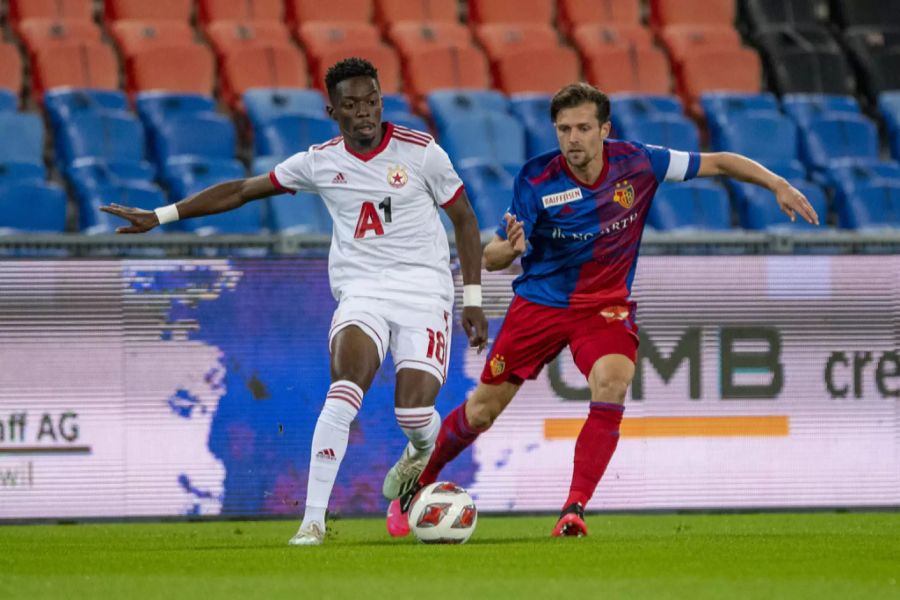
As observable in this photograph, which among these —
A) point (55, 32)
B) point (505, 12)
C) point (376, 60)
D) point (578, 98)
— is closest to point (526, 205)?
point (578, 98)

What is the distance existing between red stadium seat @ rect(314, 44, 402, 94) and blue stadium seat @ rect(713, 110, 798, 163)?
2.96 meters

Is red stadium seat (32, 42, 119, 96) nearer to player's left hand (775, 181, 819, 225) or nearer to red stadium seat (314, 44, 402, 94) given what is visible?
red stadium seat (314, 44, 402, 94)

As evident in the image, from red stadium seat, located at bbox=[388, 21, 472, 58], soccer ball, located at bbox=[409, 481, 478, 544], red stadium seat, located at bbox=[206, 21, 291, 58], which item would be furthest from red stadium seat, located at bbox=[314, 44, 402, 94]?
soccer ball, located at bbox=[409, 481, 478, 544]

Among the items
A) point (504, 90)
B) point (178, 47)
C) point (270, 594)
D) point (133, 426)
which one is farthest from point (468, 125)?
point (270, 594)

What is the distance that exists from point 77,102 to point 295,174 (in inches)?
234

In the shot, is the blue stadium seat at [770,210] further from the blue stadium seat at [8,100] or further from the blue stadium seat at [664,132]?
the blue stadium seat at [8,100]

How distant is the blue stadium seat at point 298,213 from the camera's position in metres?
12.0

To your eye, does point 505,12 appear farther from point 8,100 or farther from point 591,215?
point 591,215

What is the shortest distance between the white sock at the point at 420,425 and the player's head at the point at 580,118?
55.4 inches

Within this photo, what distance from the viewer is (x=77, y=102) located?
42.6 feet

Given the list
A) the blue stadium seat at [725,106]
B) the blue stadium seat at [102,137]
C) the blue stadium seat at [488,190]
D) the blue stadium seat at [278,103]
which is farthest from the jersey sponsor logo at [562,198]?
the blue stadium seat at [725,106]

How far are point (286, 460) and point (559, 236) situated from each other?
2.50m

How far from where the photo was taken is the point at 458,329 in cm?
957

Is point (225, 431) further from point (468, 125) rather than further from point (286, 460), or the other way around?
point (468, 125)
